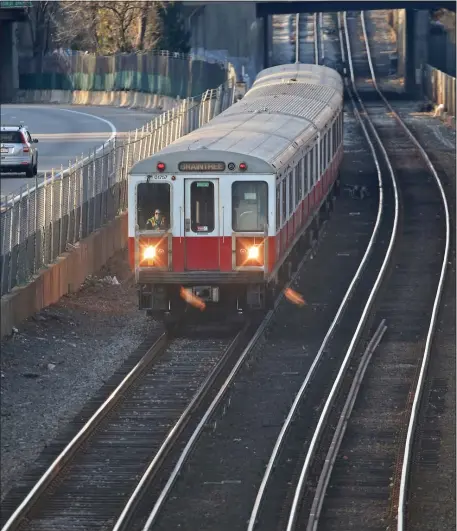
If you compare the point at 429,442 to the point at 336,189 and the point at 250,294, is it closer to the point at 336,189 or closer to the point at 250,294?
the point at 250,294

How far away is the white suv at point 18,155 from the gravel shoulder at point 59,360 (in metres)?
12.6

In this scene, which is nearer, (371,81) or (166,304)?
(166,304)

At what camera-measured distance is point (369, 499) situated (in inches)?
565

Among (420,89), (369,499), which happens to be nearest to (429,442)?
(369,499)

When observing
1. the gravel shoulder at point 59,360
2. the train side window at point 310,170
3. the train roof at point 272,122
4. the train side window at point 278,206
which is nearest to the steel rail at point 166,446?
the gravel shoulder at point 59,360

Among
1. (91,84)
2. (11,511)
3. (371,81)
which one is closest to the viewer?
(11,511)

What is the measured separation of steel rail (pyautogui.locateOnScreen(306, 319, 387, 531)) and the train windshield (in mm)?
2440

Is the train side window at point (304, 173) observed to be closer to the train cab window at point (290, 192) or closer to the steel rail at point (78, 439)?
the train cab window at point (290, 192)

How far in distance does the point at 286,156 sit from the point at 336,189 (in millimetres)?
13027

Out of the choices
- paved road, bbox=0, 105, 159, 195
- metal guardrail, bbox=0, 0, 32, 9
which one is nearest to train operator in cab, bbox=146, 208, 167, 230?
paved road, bbox=0, 105, 159, 195

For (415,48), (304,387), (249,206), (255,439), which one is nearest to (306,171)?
(249,206)

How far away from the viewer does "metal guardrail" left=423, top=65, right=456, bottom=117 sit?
182ft

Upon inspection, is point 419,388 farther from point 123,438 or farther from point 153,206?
point 153,206

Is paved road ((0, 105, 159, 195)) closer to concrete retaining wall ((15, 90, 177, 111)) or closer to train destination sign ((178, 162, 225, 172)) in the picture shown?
concrete retaining wall ((15, 90, 177, 111))
